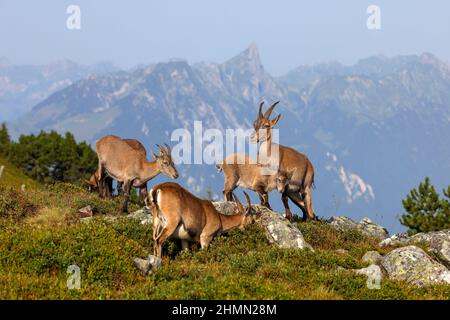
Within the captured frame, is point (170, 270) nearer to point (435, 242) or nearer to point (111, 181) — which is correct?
point (435, 242)

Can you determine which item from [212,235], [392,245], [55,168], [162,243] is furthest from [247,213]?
[55,168]

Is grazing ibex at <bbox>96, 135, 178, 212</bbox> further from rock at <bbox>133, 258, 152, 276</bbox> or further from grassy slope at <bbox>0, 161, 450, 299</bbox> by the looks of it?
rock at <bbox>133, 258, 152, 276</bbox>

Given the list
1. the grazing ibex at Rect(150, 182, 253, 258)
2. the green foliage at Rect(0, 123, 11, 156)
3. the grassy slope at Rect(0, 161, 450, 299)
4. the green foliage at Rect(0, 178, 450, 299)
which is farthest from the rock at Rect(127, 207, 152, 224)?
the green foliage at Rect(0, 123, 11, 156)

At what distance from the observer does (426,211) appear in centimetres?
4122

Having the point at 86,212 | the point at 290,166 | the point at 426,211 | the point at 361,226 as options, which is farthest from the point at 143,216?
the point at 426,211

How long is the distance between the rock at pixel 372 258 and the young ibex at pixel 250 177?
240 inches

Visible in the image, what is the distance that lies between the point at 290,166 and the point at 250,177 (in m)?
1.73

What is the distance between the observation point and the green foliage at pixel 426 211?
39.7 m

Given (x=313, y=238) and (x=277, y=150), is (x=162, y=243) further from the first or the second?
(x=277, y=150)

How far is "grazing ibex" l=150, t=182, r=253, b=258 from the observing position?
14859 mm

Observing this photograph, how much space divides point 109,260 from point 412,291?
20.6ft

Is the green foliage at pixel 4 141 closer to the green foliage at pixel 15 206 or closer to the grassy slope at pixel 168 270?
the green foliage at pixel 15 206

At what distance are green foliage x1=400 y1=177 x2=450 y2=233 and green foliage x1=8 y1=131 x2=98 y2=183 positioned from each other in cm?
4835

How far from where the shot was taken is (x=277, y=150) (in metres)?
23.0
